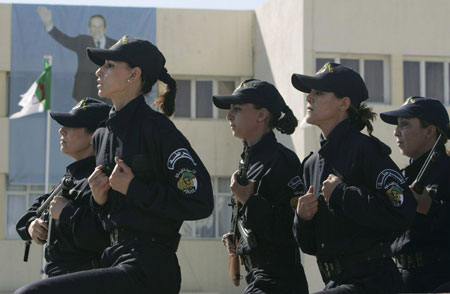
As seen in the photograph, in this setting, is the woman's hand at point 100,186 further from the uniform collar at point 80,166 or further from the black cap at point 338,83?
the uniform collar at point 80,166

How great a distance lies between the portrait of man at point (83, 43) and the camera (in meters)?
31.0

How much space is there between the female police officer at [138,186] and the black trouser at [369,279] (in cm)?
105

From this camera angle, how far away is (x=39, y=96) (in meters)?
28.7

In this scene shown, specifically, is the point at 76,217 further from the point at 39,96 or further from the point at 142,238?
the point at 39,96

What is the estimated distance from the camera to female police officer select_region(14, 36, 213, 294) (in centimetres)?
548

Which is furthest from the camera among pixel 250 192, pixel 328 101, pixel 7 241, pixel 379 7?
pixel 7 241

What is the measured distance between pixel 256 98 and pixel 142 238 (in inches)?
97.2

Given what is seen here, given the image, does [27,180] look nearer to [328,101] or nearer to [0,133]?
[0,133]

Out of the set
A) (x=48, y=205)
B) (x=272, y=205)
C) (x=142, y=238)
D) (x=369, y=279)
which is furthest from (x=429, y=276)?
(x=48, y=205)

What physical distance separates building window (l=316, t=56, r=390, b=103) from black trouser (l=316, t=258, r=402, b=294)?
2317 cm

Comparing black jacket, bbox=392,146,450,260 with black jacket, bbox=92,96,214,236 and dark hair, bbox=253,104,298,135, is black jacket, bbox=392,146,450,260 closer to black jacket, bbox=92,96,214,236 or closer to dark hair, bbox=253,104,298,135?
dark hair, bbox=253,104,298,135

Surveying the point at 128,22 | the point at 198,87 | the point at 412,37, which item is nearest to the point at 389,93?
the point at 412,37

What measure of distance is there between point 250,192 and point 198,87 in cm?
2496

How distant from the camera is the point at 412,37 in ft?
94.8
